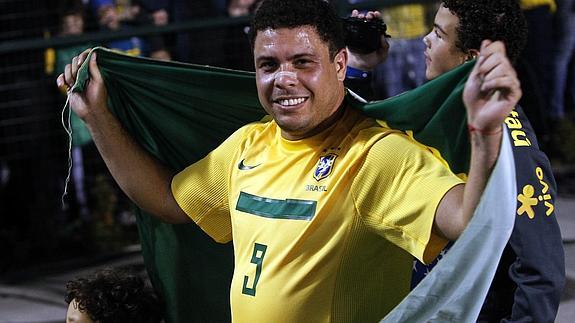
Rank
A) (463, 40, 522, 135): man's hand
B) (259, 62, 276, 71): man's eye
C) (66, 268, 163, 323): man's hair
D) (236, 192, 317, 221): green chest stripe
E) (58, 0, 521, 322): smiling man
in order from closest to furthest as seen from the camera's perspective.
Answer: (463, 40, 522, 135): man's hand, (58, 0, 521, 322): smiling man, (236, 192, 317, 221): green chest stripe, (259, 62, 276, 71): man's eye, (66, 268, 163, 323): man's hair

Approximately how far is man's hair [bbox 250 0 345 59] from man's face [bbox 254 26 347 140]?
0.02 m

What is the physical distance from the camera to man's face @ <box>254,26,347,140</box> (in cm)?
342

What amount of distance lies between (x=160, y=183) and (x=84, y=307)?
1.94ft

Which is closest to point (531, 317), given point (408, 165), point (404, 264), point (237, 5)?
point (404, 264)

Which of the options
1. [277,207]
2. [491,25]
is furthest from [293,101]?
[491,25]

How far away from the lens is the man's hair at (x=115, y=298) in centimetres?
419

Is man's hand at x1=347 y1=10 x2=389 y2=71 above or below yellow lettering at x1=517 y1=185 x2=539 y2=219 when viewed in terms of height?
above

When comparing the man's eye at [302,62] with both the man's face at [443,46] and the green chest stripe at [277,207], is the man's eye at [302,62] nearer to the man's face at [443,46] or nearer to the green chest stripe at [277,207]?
the green chest stripe at [277,207]

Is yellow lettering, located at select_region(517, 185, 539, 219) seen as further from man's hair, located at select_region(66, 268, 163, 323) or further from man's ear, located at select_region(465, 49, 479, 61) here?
man's hair, located at select_region(66, 268, 163, 323)

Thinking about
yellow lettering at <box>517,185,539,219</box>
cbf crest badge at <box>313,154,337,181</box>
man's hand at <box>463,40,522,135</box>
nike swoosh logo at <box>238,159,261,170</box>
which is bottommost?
yellow lettering at <box>517,185,539,219</box>

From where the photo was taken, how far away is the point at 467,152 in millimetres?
3367

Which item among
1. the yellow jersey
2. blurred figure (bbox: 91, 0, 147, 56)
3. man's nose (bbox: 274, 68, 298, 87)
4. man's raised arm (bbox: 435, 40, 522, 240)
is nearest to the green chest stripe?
the yellow jersey

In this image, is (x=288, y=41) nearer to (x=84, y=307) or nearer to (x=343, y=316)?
(x=343, y=316)

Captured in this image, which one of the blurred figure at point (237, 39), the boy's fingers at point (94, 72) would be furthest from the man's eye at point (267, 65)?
the blurred figure at point (237, 39)
